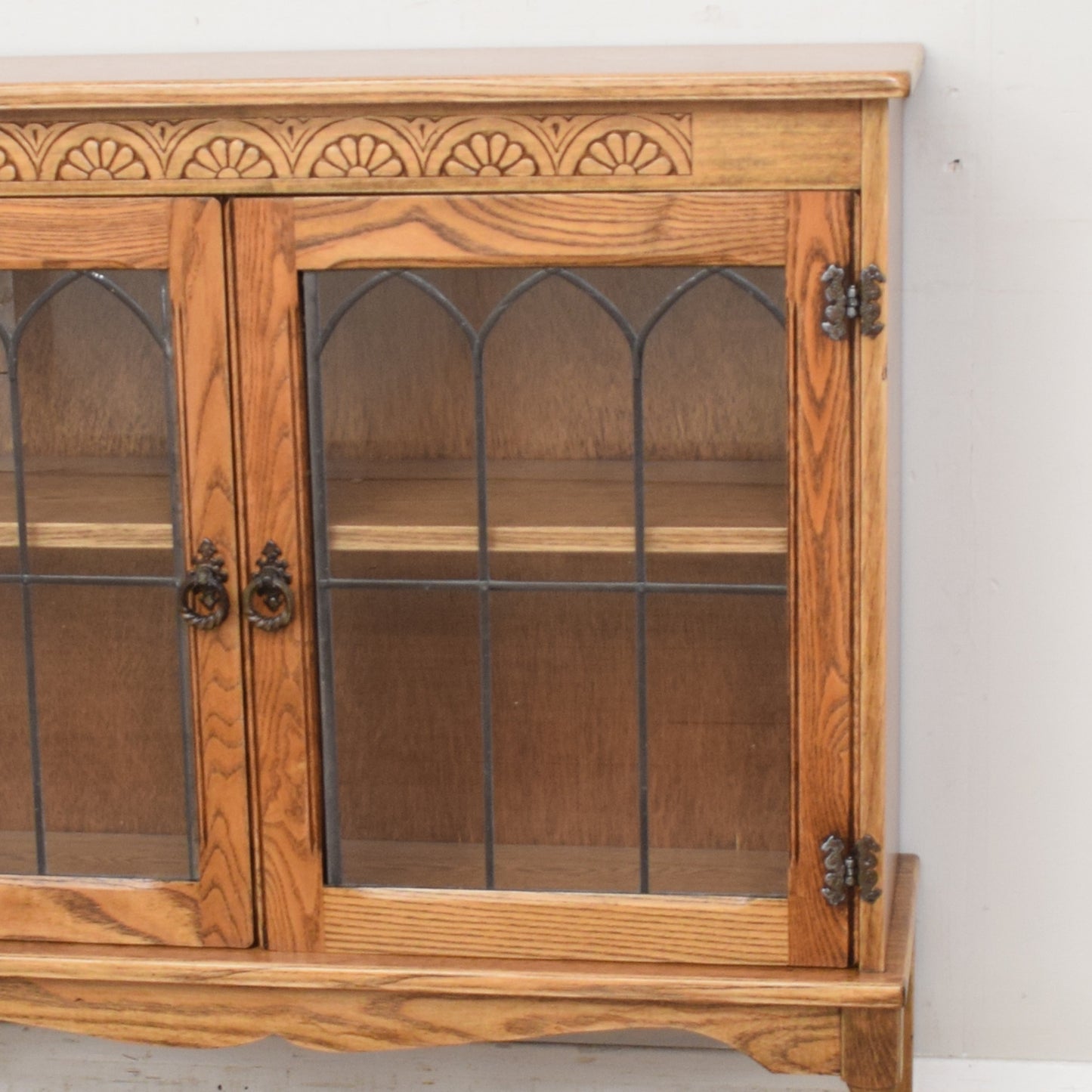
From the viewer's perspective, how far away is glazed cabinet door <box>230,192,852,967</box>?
3.58 ft

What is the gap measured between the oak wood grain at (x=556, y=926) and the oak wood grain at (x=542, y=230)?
1.38ft

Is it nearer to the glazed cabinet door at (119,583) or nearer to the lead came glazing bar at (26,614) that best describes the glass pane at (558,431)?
the glazed cabinet door at (119,583)

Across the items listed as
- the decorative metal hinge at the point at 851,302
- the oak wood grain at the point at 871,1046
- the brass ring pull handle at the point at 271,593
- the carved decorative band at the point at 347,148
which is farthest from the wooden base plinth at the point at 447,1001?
the carved decorative band at the point at 347,148

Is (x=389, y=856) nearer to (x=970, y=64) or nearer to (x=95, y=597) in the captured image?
(x=95, y=597)

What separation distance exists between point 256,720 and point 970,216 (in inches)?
26.3

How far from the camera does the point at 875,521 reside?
42.6 inches

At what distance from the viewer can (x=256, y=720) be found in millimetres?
1168

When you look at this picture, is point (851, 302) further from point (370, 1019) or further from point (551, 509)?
point (370, 1019)

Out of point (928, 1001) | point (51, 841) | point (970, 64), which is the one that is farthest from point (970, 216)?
point (51, 841)

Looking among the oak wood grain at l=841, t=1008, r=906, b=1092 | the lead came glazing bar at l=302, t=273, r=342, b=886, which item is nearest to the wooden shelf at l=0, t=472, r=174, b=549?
the lead came glazing bar at l=302, t=273, r=342, b=886

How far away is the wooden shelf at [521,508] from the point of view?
1121 mm

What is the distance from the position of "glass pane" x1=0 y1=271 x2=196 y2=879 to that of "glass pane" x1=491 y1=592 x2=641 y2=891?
0.72ft

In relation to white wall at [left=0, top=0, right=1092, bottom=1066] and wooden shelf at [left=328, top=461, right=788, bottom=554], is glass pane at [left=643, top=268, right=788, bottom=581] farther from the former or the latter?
white wall at [left=0, top=0, right=1092, bottom=1066]

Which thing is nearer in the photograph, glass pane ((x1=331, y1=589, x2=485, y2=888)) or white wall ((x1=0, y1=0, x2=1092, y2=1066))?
glass pane ((x1=331, y1=589, x2=485, y2=888))
